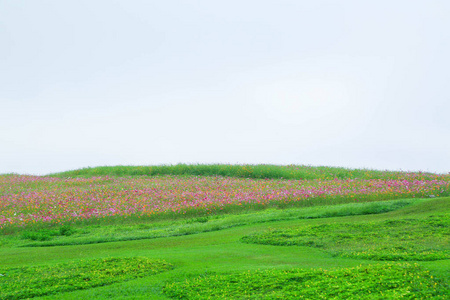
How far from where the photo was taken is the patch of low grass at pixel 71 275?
8.10 metres

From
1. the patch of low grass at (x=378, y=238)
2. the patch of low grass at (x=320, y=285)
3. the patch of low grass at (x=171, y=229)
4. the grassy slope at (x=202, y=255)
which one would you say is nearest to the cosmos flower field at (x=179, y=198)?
the patch of low grass at (x=171, y=229)

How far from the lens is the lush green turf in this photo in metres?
29.0

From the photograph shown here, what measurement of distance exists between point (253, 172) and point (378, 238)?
2101 centimetres

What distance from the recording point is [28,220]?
62.2 ft

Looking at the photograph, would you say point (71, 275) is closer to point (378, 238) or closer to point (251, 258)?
point (251, 258)

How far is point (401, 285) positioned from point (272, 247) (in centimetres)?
487

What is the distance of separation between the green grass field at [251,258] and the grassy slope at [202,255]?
0.03 metres

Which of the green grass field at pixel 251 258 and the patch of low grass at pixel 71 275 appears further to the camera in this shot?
the patch of low grass at pixel 71 275

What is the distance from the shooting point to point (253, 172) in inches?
1265

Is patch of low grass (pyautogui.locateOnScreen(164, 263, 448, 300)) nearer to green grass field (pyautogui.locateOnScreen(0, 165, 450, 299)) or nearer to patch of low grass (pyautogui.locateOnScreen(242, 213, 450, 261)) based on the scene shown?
green grass field (pyautogui.locateOnScreen(0, 165, 450, 299))

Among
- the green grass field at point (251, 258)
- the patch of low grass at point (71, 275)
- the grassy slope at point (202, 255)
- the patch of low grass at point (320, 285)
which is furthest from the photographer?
→ the patch of low grass at point (71, 275)

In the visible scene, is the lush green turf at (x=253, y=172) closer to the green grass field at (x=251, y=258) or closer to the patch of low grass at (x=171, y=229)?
the patch of low grass at (x=171, y=229)

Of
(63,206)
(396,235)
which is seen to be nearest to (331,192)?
(396,235)

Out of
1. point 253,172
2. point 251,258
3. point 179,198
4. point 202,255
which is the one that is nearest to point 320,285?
point 251,258
